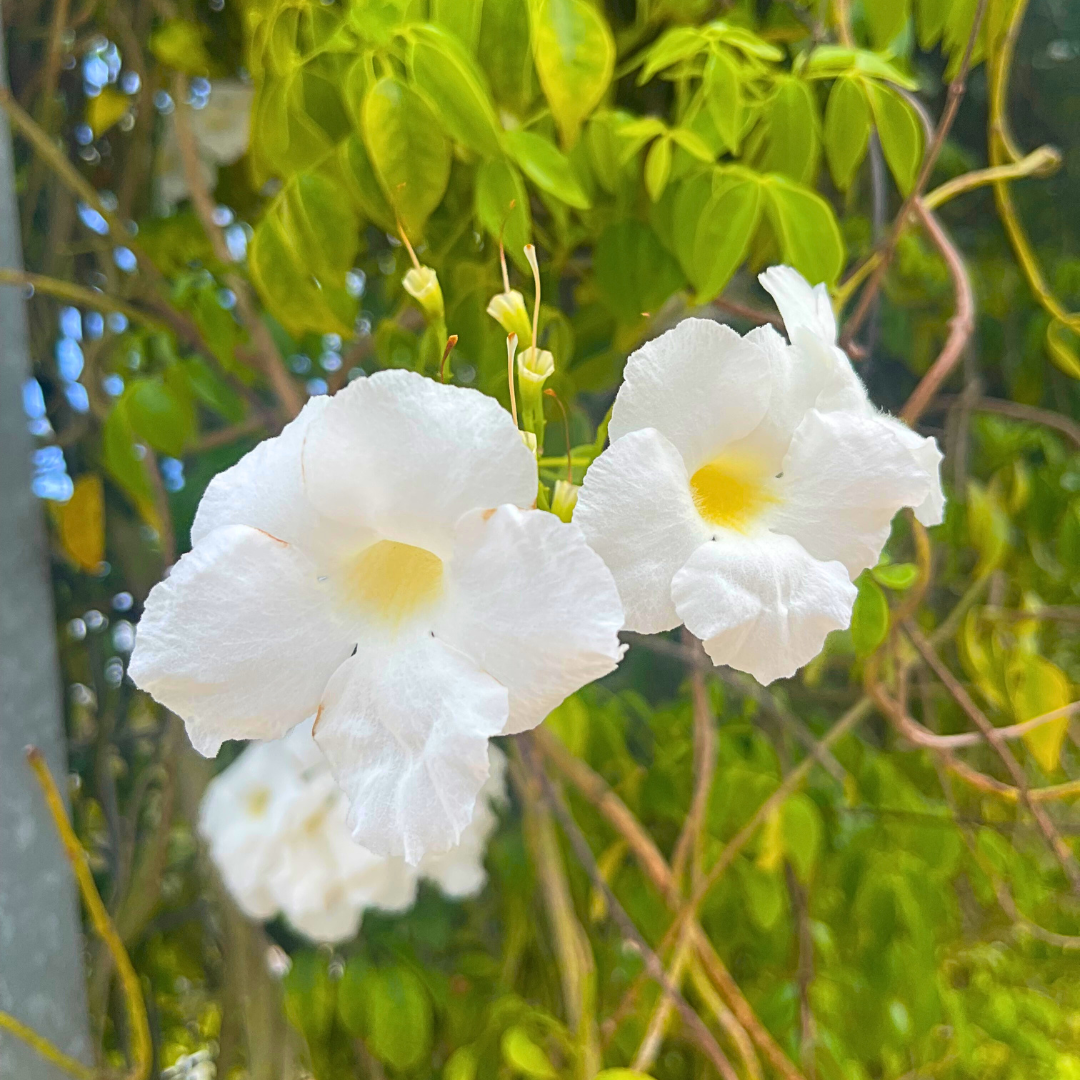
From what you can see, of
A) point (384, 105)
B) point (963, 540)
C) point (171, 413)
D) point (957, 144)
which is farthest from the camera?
point (957, 144)

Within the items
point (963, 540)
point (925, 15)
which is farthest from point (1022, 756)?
point (925, 15)

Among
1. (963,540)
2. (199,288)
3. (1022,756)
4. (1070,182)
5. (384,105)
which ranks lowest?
(1022,756)

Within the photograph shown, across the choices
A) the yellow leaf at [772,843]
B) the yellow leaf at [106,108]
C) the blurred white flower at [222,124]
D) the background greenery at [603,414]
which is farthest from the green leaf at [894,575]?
the yellow leaf at [106,108]

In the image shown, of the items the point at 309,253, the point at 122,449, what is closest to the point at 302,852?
the point at 122,449

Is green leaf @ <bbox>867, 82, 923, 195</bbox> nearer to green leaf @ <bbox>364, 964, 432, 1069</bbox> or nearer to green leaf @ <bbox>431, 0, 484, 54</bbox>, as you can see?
green leaf @ <bbox>431, 0, 484, 54</bbox>

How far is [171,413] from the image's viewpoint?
542mm

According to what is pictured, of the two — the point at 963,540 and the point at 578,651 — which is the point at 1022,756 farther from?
the point at 578,651

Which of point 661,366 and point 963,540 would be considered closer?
point 661,366

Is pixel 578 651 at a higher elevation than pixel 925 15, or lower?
lower

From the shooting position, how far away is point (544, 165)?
37cm

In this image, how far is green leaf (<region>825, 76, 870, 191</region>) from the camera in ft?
1.30

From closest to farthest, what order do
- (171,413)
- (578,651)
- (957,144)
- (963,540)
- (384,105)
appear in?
(578,651) < (384,105) < (171,413) < (963,540) < (957,144)

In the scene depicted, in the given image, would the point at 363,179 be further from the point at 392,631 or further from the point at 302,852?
the point at 302,852

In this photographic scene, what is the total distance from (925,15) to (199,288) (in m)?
0.48
